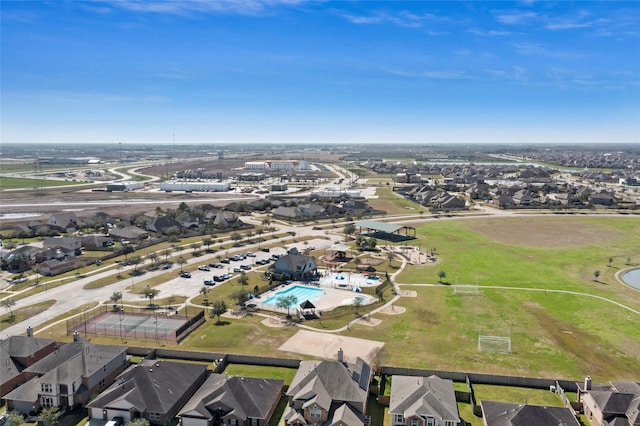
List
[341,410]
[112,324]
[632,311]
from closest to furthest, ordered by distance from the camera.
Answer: [341,410] < [112,324] < [632,311]

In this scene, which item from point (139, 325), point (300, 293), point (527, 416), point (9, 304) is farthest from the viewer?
point (300, 293)

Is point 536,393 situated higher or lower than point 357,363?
lower

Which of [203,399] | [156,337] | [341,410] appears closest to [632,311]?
[341,410]

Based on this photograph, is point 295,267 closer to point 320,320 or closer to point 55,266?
point 320,320

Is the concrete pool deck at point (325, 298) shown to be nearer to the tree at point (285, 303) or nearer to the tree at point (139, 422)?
the tree at point (285, 303)

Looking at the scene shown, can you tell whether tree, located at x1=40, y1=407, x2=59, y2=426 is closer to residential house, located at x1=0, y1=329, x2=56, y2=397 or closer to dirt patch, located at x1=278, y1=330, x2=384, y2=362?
residential house, located at x1=0, y1=329, x2=56, y2=397

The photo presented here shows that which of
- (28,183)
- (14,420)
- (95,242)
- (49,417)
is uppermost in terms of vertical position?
(28,183)

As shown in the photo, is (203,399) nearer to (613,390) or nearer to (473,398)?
(473,398)

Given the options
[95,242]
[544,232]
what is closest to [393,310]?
[95,242]
